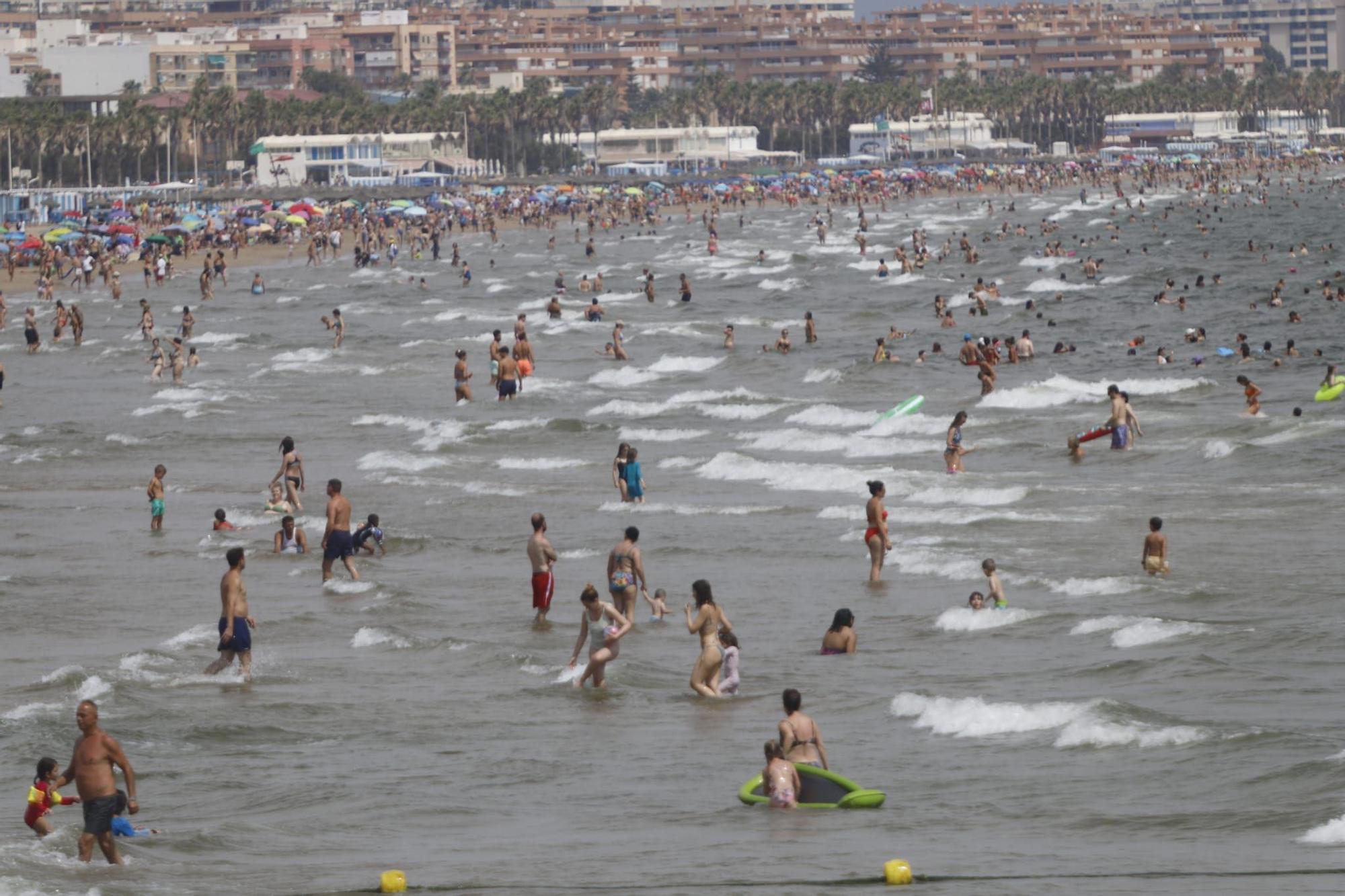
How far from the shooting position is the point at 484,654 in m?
17.5

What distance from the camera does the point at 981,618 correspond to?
59.7 ft

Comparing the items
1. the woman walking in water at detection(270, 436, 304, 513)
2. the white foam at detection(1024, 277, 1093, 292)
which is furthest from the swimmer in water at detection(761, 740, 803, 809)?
the white foam at detection(1024, 277, 1093, 292)

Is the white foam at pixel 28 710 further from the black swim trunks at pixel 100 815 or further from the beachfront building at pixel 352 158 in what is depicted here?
the beachfront building at pixel 352 158

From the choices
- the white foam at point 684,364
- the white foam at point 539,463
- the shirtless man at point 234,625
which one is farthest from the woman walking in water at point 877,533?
the white foam at point 684,364

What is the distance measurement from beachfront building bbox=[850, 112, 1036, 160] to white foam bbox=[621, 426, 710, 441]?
145117mm

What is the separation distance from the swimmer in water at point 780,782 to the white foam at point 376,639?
235 inches

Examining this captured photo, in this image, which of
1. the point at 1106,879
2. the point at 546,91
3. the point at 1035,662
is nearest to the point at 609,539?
the point at 1035,662

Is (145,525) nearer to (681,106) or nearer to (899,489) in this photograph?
(899,489)

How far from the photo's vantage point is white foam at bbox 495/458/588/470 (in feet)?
95.5

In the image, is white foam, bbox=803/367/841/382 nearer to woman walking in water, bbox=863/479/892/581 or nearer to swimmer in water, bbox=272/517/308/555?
swimmer in water, bbox=272/517/308/555

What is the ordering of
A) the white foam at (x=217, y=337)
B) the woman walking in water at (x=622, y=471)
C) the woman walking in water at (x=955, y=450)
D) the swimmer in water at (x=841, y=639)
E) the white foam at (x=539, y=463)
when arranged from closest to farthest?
the swimmer in water at (x=841, y=639)
the woman walking in water at (x=622, y=471)
the woman walking in water at (x=955, y=450)
the white foam at (x=539, y=463)
the white foam at (x=217, y=337)

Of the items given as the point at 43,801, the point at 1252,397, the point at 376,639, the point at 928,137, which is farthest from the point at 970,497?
the point at 928,137

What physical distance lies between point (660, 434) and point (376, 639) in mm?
14391

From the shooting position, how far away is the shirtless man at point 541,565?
18547 mm
